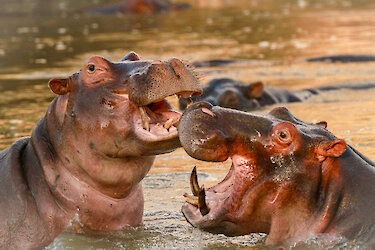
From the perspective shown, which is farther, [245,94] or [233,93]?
[245,94]

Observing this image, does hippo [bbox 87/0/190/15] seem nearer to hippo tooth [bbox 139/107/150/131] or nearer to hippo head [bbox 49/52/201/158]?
hippo head [bbox 49/52/201/158]

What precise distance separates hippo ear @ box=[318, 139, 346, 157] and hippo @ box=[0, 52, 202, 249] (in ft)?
2.62

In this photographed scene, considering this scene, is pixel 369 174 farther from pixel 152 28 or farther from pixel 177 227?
pixel 152 28

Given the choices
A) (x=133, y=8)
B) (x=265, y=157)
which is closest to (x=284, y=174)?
(x=265, y=157)

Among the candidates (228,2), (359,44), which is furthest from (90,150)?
(228,2)

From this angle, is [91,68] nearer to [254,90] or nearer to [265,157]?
[265,157]

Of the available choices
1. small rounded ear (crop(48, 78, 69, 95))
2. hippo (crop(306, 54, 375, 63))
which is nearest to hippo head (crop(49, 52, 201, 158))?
small rounded ear (crop(48, 78, 69, 95))

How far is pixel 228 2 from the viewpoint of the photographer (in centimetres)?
3203

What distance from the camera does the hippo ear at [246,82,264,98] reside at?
32.1 ft

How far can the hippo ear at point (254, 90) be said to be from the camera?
9.78 meters

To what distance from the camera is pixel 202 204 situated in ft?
12.9

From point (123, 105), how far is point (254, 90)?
18.7ft

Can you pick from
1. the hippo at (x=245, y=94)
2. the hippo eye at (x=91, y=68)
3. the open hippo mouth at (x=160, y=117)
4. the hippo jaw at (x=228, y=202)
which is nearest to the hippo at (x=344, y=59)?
the hippo at (x=245, y=94)

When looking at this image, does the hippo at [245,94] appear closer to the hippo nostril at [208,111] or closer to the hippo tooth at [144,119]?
the hippo tooth at [144,119]
